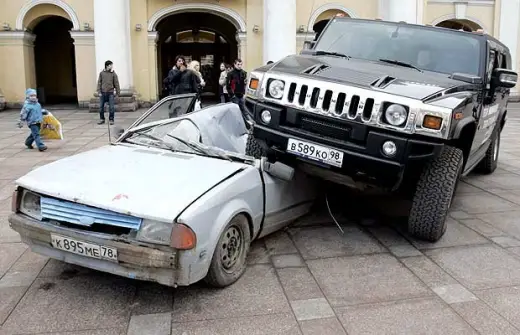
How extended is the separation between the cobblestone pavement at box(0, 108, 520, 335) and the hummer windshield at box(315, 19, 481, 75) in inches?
67.5

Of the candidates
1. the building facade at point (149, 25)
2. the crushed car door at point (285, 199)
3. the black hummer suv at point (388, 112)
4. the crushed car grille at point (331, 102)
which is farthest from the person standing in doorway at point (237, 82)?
the crushed car grille at point (331, 102)

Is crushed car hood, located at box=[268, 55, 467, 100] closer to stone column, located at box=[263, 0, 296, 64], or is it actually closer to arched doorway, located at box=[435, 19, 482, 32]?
stone column, located at box=[263, 0, 296, 64]

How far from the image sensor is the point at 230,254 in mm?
3975

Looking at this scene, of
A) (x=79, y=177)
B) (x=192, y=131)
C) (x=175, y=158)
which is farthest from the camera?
(x=192, y=131)

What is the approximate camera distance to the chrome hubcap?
Result: 3869 millimetres

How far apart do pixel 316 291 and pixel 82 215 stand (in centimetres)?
181

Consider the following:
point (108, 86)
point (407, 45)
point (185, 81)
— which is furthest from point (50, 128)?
point (407, 45)

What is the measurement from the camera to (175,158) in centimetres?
448

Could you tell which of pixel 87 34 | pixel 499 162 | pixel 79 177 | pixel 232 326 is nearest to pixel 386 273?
pixel 232 326

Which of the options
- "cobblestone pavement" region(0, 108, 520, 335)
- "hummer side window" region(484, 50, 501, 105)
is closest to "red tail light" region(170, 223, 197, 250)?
"cobblestone pavement" region(0, 108, 520, 335)

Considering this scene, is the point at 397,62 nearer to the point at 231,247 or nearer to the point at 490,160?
the point at 231,247

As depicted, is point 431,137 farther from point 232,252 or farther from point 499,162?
point 499,162

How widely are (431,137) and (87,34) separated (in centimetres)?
1629

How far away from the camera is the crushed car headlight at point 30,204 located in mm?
3856
